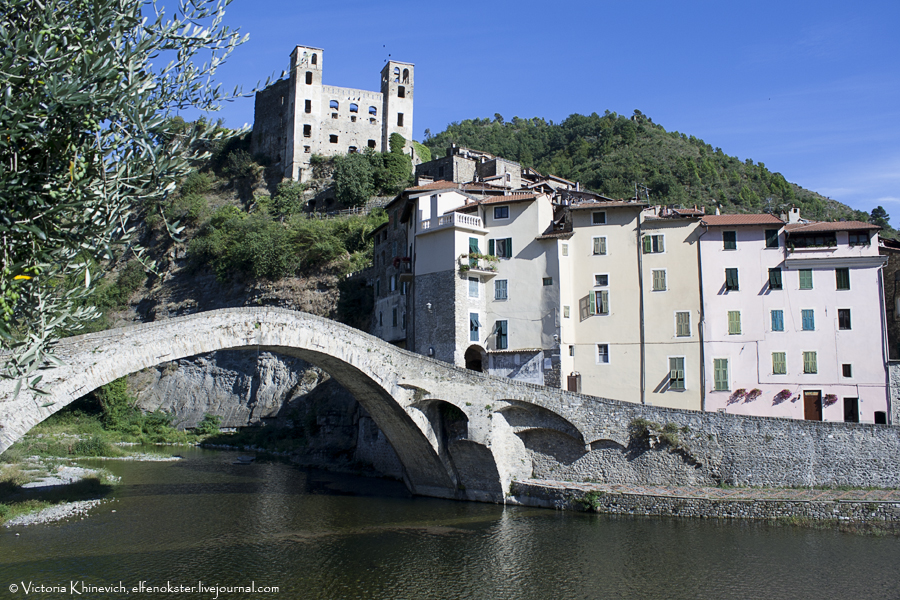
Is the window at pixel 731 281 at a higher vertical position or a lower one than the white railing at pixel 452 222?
lower

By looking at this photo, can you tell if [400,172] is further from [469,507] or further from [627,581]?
[627,581]

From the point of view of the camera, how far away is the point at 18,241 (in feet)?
31.0

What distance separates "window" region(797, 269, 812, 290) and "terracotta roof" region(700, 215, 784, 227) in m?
2.33

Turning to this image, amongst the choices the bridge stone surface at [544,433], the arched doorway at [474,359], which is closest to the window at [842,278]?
the bridge stone surface at [544,433]

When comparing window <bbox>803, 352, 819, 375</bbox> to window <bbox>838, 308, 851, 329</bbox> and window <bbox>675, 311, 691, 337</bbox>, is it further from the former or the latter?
window <bbox>675, 311, 691, 337</bbox>

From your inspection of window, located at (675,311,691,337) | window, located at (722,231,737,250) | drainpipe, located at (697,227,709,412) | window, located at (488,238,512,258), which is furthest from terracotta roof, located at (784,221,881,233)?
window, located at (488,238,512,258)

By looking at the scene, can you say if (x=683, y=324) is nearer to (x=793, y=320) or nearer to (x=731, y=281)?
(x=731, y=281)

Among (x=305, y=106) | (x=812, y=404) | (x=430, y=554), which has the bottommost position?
(x=430, y=554)

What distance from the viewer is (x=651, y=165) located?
72312mm

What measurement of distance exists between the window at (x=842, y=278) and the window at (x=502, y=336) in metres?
14.4

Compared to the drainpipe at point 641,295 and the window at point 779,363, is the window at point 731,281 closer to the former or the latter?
the window at point 779,363

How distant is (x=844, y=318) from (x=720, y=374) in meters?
5.58

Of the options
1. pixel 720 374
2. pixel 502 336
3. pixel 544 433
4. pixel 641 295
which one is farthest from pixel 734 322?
pixel 502 336

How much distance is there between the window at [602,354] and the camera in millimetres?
32156
